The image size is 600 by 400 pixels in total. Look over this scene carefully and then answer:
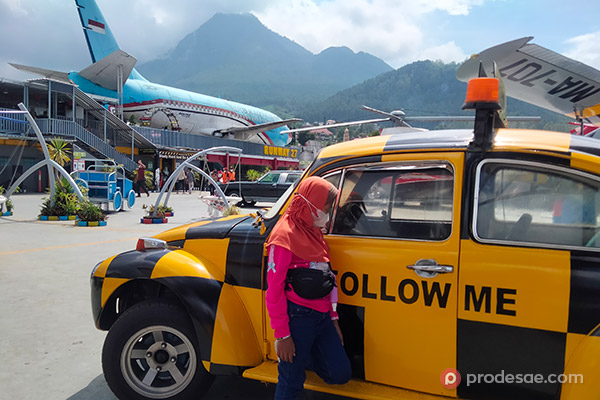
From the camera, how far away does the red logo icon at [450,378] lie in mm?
2354

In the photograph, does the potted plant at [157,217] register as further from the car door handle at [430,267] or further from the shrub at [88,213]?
the car door handle at [430,267]

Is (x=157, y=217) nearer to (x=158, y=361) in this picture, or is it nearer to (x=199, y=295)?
(x=158, y=361)

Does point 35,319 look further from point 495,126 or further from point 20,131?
point 20,131

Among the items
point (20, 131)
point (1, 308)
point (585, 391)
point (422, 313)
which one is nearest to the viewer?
point (585, 391)

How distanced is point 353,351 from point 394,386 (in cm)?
30

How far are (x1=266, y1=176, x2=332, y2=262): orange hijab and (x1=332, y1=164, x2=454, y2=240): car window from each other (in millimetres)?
358

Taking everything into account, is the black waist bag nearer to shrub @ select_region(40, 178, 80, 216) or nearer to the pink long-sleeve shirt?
the pink long-sleeve shirt

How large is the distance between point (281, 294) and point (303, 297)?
13cm

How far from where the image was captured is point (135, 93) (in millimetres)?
40250

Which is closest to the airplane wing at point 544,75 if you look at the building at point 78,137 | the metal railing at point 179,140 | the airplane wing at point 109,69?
the building at point 78,137

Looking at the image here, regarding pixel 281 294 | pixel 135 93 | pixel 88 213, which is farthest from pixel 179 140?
pixel 281 294

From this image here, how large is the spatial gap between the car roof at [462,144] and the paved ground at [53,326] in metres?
1.85

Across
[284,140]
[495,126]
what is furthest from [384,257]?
[284,140]

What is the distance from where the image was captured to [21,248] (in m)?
8.59
